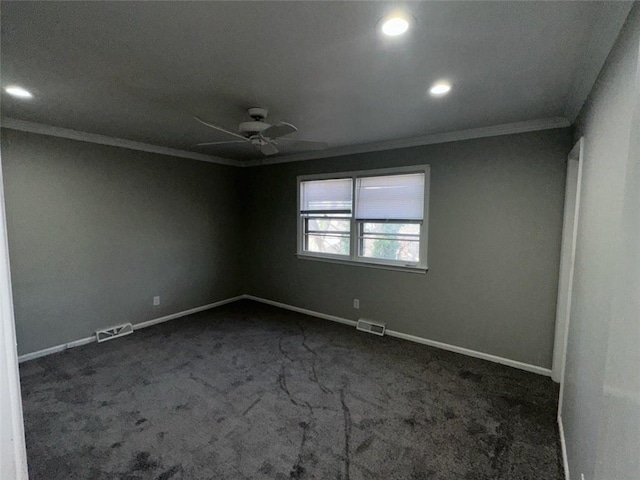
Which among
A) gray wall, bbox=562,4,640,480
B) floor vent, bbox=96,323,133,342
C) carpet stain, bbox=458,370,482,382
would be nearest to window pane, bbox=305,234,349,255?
carpet stain, bbox=458,370,482,382

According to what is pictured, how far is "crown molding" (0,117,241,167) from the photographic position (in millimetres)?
3240

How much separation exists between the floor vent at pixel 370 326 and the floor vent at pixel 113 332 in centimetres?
300

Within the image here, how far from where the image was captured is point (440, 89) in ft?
7.71

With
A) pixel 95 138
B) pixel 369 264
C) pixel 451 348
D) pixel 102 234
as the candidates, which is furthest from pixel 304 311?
pixel 95 138

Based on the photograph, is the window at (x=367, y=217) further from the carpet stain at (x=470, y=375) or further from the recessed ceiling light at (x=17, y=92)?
the recessed ceiling light at (x=17, y=92)

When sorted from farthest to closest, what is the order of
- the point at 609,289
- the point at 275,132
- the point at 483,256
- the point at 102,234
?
the point at 102,234 < the point at 483,256 < the point at 275,132 < the point at 609,289

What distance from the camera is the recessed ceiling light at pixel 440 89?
7.43 ft

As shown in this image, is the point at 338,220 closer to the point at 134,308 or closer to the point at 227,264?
the point at 227,264

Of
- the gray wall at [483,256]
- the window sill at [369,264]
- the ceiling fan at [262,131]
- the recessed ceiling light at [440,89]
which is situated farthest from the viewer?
the window sill at [369,264]

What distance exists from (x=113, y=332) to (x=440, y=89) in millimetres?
4472

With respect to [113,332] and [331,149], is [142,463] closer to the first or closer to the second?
[113,332]

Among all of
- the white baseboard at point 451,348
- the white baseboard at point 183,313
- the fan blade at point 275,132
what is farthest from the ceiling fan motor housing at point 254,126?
the white baseboard at point 183,313

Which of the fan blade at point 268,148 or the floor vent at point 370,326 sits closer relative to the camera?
the fan blade at point 268,148

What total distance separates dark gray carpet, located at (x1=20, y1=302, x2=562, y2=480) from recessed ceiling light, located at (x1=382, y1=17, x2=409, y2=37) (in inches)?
98.9
